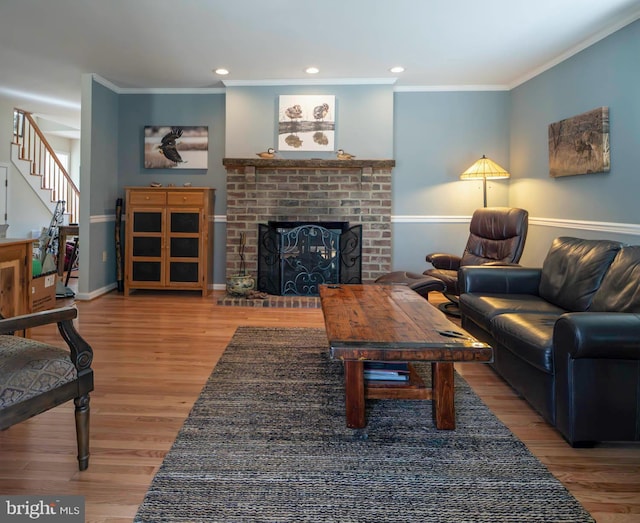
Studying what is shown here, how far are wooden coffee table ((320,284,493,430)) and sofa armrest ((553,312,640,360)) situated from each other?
0.38m

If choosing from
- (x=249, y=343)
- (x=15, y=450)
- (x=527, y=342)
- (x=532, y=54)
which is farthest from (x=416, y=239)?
(x=15, y=450)

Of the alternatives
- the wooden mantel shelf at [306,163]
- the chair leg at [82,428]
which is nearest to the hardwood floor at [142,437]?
the chair leg at [82,428]

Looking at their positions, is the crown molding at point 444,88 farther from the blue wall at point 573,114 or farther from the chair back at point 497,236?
the chair back at point 497,236

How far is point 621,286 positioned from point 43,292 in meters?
4.65

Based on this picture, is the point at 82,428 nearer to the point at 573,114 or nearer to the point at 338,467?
the point at 338,467

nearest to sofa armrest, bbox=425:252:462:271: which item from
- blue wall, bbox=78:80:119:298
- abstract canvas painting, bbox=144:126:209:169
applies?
abstract canvas painting, bbox=144:126:209:169

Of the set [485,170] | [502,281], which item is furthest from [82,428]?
[485,170]

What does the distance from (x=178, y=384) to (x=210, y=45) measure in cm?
304

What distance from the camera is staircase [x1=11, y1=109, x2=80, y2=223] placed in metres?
6.86

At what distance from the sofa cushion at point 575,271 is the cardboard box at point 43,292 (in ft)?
14.2

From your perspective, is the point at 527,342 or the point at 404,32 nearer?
the point at 527,342

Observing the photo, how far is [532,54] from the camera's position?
410 cm

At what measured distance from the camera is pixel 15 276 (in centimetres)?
278

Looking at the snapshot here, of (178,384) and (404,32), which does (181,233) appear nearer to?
(178,384)
